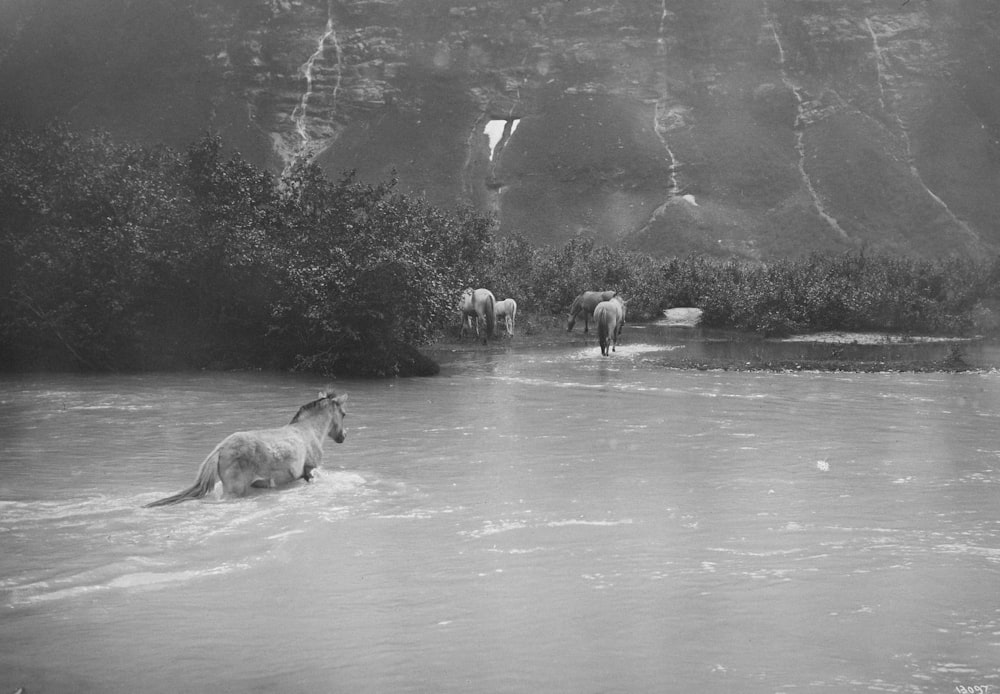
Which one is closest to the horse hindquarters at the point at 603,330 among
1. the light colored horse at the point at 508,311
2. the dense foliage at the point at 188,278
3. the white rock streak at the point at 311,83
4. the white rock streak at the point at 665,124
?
the dense foliage at the point at 188,278

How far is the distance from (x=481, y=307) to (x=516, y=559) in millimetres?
25613

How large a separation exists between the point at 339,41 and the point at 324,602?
121303 millimetres

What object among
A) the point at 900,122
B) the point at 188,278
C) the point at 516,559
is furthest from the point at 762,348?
the point at 900,122

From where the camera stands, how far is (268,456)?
11.7 meters

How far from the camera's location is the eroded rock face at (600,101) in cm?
9381

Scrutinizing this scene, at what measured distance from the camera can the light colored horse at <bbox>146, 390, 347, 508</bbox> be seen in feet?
36.9

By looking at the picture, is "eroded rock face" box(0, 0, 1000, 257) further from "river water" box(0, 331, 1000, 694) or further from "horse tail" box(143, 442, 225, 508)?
"horse tail" box(143, 442, 225, 508)

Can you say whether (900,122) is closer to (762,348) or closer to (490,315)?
(762,348)

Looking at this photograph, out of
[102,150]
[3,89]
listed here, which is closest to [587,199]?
[3,89]

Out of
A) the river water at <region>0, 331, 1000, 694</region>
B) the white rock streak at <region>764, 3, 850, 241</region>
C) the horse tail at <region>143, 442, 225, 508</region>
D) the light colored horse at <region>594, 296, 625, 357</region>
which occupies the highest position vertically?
the white rock streak at <region>764, 3, 850, 241</region>

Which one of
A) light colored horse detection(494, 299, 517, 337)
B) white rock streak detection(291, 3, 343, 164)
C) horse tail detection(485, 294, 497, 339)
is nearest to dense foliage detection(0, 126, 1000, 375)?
horse tail detection(485, 294, 497, 339)

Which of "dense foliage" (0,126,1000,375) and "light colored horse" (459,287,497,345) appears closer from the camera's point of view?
"dense foliage" (0,126,1000,375)

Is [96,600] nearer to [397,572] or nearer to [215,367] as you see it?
[397,572]

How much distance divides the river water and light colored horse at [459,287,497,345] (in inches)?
639
